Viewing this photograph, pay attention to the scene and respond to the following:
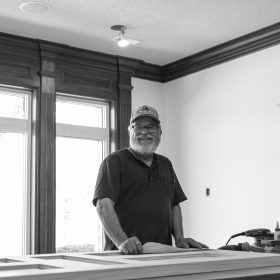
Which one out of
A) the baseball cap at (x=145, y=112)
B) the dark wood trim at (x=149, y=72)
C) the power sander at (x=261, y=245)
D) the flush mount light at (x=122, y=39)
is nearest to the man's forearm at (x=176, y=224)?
the power sander at (x=261, y=245)

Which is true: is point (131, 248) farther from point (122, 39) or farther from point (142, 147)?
point (122, 39)

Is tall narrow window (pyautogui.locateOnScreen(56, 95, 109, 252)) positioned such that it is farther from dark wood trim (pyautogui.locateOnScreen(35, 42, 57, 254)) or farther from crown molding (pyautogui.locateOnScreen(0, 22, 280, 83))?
crown molding (pyautogui.locateOnScreen(0, 22, 280, 83))

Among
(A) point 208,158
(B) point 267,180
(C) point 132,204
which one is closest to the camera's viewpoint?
(C) point 132,204

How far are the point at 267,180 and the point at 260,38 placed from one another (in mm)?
1319

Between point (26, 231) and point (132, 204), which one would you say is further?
point (26, 231)

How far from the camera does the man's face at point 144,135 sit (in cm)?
260

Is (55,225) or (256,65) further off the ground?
(256,65)

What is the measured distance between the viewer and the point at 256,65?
4.91 metres

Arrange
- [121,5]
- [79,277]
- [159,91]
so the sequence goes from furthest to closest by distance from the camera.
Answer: [159,91]
[121,5]
[79,277]

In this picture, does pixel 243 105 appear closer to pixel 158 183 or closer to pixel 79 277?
pixel 158 183

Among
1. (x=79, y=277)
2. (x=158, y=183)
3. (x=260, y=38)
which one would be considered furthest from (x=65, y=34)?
(x=79, y=277)

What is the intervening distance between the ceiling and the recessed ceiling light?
4cm

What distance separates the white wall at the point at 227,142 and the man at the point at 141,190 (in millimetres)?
2227

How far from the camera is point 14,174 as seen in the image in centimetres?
492
